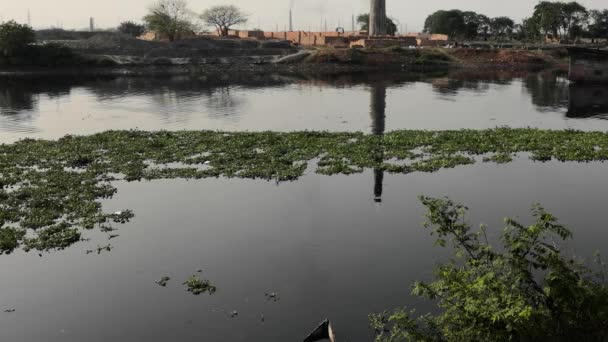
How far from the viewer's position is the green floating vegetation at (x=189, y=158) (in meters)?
20.5

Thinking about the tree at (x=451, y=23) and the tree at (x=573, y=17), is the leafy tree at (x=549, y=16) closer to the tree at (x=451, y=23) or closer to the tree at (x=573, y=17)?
the tree at (x=573, y=17)

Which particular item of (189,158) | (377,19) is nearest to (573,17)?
(377,19)

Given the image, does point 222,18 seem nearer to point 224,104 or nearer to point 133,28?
point 133,28

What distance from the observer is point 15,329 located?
13539mm

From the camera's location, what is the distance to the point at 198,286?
15.6 m

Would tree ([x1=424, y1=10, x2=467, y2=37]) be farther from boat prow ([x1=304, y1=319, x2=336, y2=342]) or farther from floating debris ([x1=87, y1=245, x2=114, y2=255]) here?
boat prow ([x1=304, y1=319, x2=336, y2=342])

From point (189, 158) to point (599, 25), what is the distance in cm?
17122

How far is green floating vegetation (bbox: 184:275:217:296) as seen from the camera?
50.4 feet

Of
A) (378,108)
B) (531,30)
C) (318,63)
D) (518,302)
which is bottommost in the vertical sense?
(518,302)

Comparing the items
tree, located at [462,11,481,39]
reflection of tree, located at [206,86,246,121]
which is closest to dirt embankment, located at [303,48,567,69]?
reflection of tree, located at [206,86,246,121]

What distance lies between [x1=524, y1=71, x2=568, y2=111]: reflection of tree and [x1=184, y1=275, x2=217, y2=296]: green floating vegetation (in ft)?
147

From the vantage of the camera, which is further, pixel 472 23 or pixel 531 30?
pixel 472 23

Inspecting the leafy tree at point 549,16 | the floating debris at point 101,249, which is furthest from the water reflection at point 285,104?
the leafy tree at point 549,16

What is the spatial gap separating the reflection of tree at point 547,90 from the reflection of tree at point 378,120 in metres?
15.3
